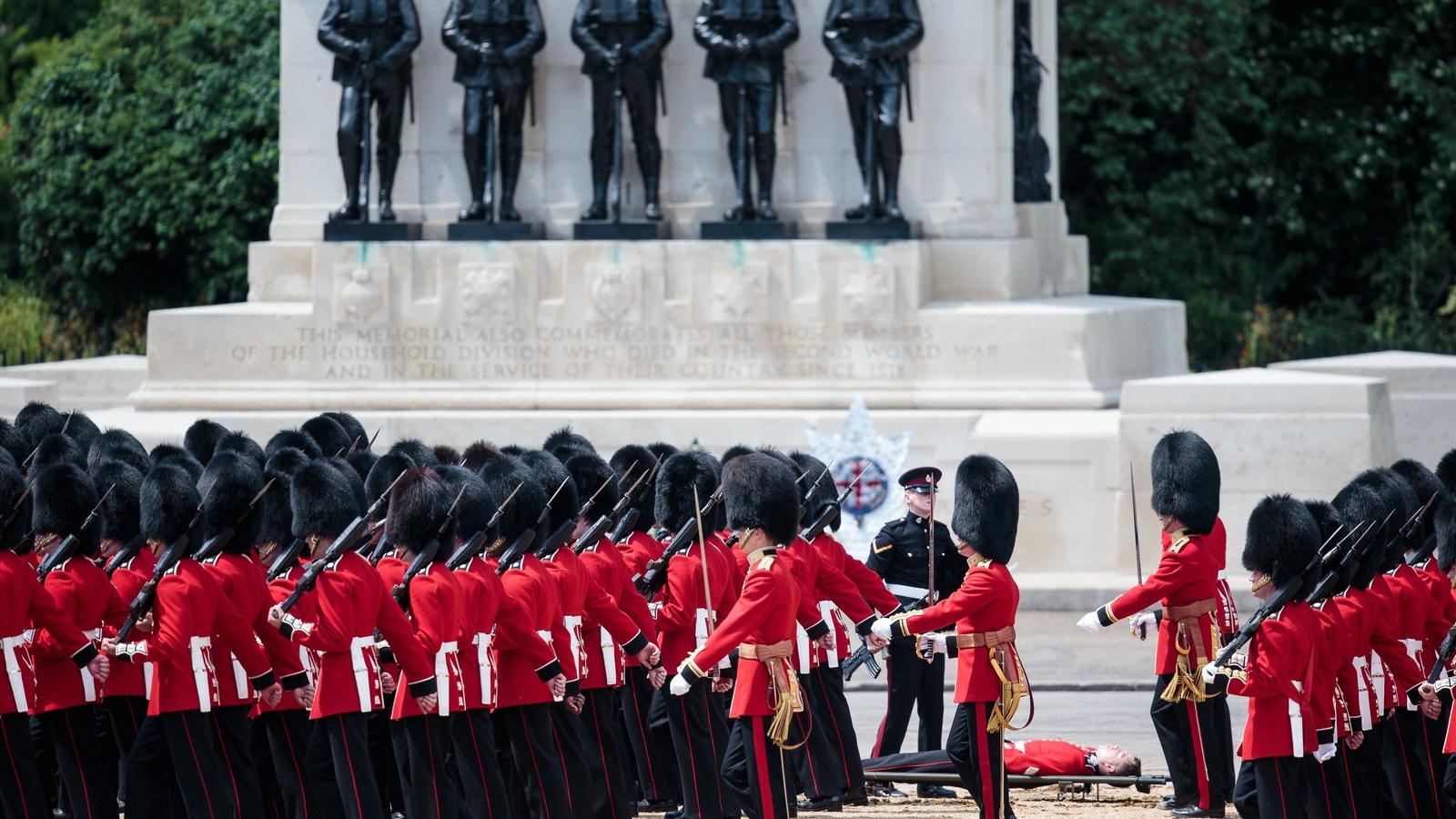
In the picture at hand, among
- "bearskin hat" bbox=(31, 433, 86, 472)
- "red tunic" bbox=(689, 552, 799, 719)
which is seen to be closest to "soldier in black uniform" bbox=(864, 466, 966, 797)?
"red tunic" bbox=(689, 552, 799, 719)

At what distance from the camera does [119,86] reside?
104ft

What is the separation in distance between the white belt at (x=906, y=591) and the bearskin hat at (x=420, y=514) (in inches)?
123

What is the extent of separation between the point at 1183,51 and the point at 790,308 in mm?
13128

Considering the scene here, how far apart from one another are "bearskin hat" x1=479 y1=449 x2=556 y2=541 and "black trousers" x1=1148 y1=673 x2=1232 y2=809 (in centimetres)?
292

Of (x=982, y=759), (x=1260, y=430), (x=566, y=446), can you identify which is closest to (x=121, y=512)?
(x=566, y=446)

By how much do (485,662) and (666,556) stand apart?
4.95ft

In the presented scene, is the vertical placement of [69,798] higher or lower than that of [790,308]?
lower

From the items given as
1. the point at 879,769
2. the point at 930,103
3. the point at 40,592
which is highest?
the point at 930,103

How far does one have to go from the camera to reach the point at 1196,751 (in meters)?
11.6

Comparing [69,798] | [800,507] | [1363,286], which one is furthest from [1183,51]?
[69,798]

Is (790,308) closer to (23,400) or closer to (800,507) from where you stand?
(23,400)

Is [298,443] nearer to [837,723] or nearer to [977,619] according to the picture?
[837,723]

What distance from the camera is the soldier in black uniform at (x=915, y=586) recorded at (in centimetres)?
1237

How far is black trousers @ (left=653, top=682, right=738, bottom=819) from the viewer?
1128 centimetres
